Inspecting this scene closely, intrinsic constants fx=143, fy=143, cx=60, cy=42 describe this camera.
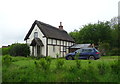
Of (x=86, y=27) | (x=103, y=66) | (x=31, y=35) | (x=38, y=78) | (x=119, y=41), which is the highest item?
(x=86, y=27)

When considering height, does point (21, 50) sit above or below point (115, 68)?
above

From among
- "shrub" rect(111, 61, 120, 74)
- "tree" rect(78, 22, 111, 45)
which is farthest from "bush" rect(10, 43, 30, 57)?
"tree" rect(78, 22, 111, 45)

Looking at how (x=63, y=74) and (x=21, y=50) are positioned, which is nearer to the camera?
(x=63, y=74)

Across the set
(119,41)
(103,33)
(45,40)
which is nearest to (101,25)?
(103,33)

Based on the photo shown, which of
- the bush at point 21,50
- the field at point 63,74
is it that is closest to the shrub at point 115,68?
A: the field at point 63,74

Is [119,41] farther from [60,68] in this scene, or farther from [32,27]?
[32,27]

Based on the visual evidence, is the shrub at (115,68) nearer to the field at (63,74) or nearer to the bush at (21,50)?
the field at (63,74)

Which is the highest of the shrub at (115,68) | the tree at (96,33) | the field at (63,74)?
the tree at (96,33)

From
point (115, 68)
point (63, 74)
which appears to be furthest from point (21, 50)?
point (115, 68)

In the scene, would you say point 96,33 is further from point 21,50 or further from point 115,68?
point 115,68

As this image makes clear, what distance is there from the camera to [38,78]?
739cm

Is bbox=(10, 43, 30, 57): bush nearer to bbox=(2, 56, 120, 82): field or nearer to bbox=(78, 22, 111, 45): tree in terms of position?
bbox=(2, 56, 120, 82): field

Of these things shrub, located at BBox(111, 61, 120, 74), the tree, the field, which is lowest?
the field

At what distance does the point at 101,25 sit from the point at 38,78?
127 feet
